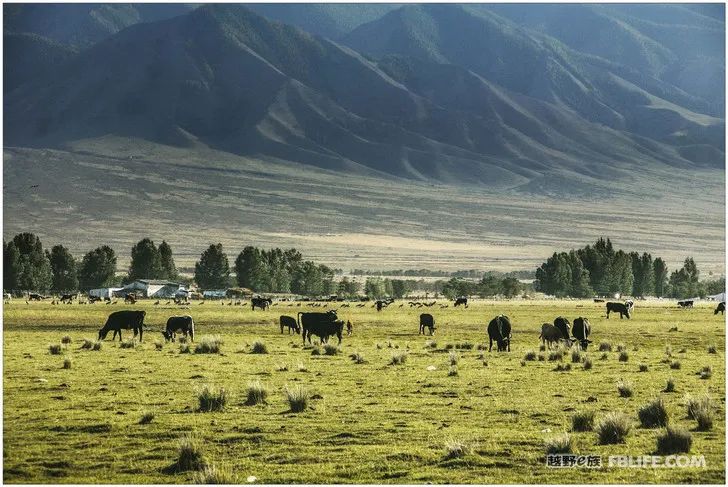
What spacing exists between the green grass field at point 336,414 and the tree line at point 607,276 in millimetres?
100704

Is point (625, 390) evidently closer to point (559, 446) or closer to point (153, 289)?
point (559, 446)

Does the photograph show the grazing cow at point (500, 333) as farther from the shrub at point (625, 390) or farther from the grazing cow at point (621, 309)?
the grazing cow at point (621, 309)

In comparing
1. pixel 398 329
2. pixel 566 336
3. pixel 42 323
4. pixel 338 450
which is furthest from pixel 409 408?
pixel 42 323

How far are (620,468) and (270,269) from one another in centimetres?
12005

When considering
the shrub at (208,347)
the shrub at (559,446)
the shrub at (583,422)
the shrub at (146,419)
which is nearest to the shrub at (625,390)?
the shrub at (583,422)

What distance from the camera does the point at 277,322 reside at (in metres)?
59.6

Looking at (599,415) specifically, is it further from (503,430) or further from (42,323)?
(42,323)

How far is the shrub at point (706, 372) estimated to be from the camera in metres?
26.8

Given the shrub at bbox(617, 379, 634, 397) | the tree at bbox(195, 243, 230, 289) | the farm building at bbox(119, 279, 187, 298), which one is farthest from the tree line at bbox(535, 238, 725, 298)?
the shrub at bbox(617, 379, 634, 397)

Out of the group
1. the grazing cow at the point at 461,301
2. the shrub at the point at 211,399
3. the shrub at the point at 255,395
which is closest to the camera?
the shrub at the point at 211,399

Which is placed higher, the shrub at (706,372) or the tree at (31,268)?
the tree at (31,268)

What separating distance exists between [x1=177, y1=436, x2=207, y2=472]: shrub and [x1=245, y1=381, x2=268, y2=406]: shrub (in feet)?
18.2

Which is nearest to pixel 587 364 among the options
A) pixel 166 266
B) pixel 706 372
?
pixel 706 372

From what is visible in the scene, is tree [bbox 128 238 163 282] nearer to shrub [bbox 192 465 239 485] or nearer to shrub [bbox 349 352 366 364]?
shrub [bbox 349 352 366 364]
